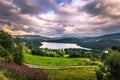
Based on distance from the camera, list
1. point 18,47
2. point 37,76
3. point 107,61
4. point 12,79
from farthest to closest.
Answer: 1. point 18,47
2. point 107,61
3. point 37,76
4. point 12,79

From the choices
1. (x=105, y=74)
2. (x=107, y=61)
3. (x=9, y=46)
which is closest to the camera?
(x=107, y=61)

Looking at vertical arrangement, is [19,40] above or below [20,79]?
above

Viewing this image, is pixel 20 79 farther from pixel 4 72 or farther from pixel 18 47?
pixel 18 47

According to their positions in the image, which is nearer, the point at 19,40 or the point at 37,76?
the point at 37,76

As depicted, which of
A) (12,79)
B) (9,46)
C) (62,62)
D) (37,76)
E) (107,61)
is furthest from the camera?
(62,62)

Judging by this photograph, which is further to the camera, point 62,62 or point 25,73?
point 62,62

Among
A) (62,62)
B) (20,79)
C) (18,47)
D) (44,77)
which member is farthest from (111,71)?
(62,62)

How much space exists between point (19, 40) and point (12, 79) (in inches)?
1661

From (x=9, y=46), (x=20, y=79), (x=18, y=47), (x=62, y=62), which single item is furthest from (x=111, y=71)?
(x=62, y=62)

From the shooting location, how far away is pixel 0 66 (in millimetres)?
17562

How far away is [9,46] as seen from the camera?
89.9 m

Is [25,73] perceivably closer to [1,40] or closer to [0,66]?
[0,66]

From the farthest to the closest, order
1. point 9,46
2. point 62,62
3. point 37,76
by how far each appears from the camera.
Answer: point 62,62
point 9,46
point 37,76

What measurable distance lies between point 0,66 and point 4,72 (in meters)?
1.37
